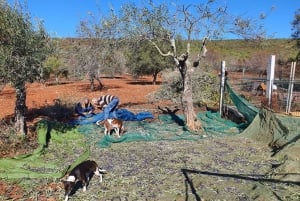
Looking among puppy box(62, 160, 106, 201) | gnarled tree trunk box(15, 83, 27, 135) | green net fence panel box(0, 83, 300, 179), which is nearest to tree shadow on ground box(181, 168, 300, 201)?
green net fence panel box(0, 83, 300, 179)

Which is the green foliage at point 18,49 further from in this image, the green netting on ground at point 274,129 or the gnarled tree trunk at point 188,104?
the green netting on ground at point 274,129

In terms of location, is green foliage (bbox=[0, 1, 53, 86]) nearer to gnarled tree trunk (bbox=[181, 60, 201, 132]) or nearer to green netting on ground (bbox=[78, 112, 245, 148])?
green netting on ground (bbox=[78, 112, 245, 148])

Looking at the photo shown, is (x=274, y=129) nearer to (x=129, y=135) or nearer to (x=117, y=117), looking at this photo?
(x=129, y=135)

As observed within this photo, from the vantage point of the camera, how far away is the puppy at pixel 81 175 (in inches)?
219

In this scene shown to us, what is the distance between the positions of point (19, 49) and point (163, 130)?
492 cm

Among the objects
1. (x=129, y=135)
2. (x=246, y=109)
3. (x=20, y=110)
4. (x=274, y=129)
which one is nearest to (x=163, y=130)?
(x=129, y=135)

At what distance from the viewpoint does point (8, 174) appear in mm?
6590

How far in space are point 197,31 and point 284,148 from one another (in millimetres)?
4853

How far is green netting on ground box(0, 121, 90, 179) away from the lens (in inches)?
264

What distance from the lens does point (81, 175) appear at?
5953 millimetres

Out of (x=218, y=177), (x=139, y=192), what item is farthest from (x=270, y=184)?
(x=139, y=192)

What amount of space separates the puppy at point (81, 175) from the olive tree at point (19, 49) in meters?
2.99

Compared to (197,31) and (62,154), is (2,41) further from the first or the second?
(197,31)

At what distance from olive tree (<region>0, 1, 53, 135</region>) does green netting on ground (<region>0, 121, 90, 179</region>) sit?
1616mm
